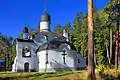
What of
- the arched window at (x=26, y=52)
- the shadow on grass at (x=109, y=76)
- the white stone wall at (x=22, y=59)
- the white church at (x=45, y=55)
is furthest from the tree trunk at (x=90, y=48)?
the arched window at (x=26, y=52)

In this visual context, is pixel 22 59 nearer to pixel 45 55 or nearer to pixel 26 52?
pixel 26 52

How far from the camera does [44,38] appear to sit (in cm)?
4706

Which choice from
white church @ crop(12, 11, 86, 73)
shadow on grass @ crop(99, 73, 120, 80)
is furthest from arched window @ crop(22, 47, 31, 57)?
shadow on grass @ crop(99, 73, 120, 80)

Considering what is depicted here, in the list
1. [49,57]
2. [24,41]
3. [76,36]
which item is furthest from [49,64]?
[76,36]

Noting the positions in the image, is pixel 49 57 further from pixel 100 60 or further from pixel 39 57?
pixel 100 60

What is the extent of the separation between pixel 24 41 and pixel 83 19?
20.5m

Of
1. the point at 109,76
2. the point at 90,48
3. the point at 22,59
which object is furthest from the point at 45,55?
the point at 90,48

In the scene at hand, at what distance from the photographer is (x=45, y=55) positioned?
41.9 metres

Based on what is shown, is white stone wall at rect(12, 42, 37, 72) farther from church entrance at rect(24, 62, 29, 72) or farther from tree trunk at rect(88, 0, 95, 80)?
tree trunk at rect(88, 0, 95, 80)

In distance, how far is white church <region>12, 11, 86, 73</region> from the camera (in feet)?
137

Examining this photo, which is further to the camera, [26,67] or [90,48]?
[26,67]

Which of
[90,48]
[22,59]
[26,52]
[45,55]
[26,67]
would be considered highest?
[90,48]

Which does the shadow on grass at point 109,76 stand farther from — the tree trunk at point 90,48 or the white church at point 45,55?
the white church at point 45,55

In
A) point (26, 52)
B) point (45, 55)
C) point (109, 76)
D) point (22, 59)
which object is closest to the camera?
point (109, 76)
